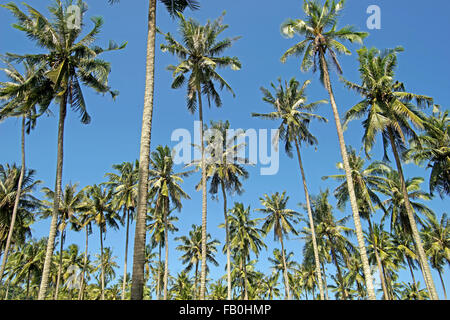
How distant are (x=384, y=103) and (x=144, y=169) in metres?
16.7

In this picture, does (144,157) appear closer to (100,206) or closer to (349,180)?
(349,180)

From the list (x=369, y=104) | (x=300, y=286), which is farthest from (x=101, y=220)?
(x=300, y=286)

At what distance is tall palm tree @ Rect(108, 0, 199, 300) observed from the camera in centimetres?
666

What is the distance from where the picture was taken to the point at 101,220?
33062mm

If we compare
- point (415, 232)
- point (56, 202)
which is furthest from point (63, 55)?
point (415, 232)

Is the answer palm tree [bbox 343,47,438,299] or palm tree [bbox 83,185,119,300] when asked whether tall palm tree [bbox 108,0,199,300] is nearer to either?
palm tree [bbox 343,47,438,299]

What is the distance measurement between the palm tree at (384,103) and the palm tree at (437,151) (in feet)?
8.81

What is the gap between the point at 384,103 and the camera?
18344 millimetres

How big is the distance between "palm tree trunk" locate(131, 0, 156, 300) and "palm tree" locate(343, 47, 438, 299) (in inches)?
549

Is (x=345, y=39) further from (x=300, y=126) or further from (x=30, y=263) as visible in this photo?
(x=30, y=263)

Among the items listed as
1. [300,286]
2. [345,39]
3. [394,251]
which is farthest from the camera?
[300,286]

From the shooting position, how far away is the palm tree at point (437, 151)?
20656mm

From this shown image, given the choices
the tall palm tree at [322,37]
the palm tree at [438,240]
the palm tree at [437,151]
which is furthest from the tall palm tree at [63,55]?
the palm tree at [438,240]
